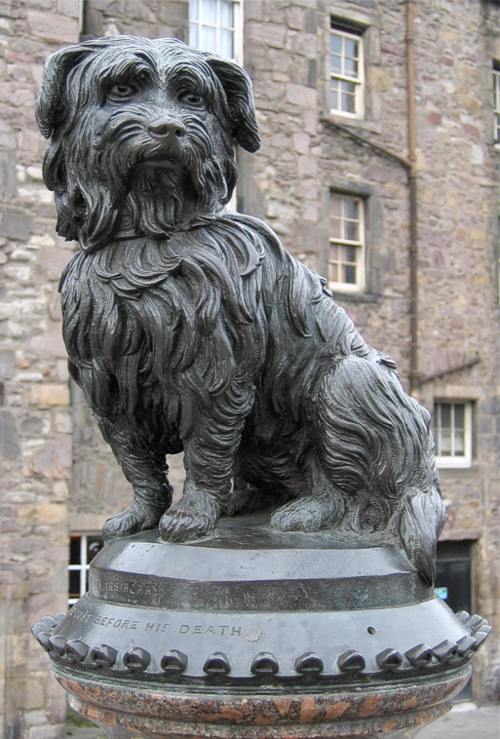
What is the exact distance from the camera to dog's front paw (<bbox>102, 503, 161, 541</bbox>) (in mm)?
2840

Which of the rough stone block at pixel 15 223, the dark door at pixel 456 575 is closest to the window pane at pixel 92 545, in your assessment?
the rough stone block at pixel 15 223

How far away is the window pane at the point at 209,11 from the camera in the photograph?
1104 cm

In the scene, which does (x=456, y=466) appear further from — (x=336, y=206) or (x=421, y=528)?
(x=421, y=528)

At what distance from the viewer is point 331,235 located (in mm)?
12492

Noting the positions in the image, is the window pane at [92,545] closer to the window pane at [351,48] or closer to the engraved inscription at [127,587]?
the window pane at [351,48]

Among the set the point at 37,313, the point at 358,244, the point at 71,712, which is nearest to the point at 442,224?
the point at 358,244

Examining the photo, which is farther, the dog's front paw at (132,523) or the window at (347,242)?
the window at (347,242)

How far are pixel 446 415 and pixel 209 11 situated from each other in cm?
620

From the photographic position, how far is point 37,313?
→ 29.7 feet

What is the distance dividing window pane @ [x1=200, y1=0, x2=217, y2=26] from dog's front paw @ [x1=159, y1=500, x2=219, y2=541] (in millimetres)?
9526

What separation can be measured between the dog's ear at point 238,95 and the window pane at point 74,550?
25.2ft

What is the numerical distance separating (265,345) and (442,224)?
11233 millimetres

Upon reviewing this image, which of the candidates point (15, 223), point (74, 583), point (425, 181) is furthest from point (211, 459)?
point (425, 181)

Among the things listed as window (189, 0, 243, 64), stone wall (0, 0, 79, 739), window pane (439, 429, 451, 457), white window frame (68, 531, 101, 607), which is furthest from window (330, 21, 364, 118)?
white window frame (68, 531, 101, 607)
